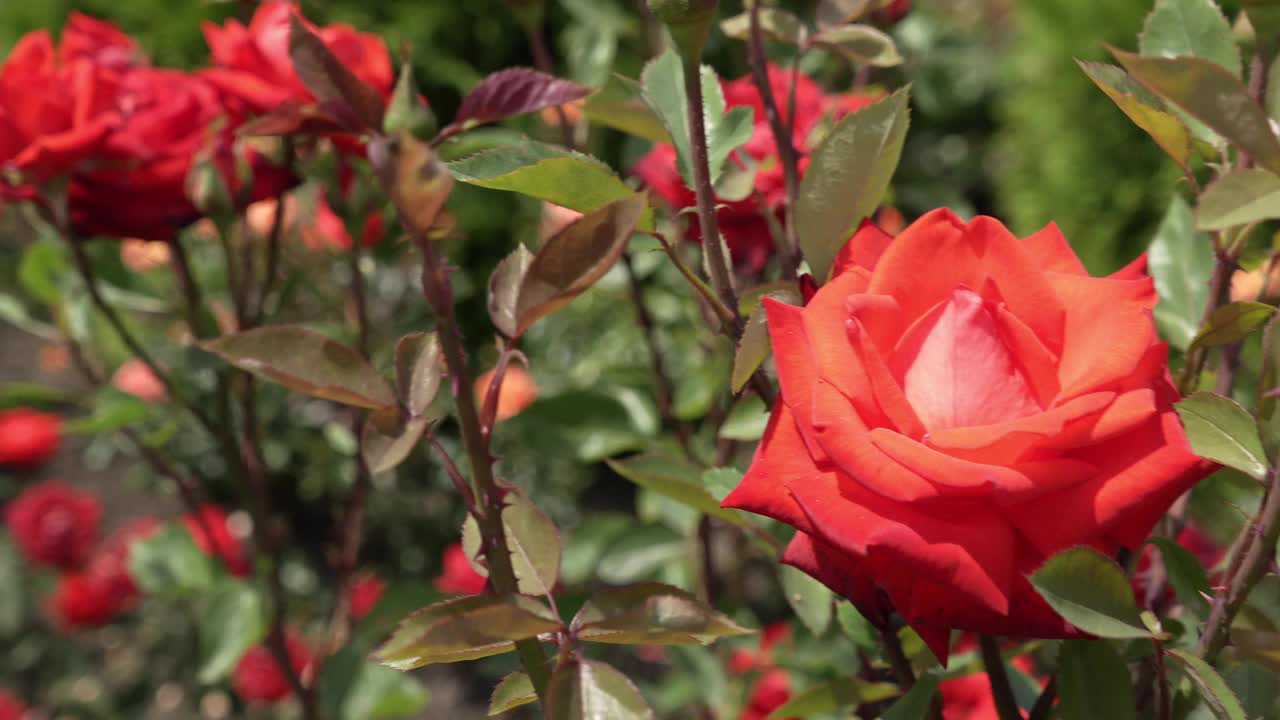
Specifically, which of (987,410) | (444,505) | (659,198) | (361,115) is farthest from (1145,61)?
(444,505)

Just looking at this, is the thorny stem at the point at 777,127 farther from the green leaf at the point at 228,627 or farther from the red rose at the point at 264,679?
the red rose at the point at 264,679

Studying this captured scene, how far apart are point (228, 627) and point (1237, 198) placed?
827mm

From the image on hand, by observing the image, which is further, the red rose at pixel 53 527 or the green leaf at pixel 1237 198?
the red rose at pixel 53 527

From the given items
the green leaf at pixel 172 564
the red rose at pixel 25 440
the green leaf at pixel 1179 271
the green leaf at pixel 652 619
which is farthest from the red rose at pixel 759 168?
the red rose at pixel 25 440

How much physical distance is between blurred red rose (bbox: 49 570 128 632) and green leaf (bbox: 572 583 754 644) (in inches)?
62.8

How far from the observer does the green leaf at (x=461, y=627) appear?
309mm

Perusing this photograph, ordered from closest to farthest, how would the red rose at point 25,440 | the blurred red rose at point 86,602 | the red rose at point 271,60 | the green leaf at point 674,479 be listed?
the green leaf at point 674,479 < the red rose at point 271,60 < the blurred red rose at point 86,602 < the red rose at point 25,440

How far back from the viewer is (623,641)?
348mm

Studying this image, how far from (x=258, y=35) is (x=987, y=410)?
493 mm

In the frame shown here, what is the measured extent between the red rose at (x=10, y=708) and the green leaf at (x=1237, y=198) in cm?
170

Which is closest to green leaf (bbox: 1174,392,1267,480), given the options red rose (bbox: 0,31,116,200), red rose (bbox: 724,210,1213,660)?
red rose (bbox: 724,210,1213,660)

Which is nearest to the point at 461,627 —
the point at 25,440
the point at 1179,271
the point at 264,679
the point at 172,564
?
the point at 1179,271

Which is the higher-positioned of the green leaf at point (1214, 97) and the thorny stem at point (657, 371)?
the green leaf at point (1214, 97)

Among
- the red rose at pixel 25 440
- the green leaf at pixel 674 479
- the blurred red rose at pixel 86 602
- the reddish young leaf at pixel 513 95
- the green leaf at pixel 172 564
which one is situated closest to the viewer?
the reddish young leaf at pixel 513 95
